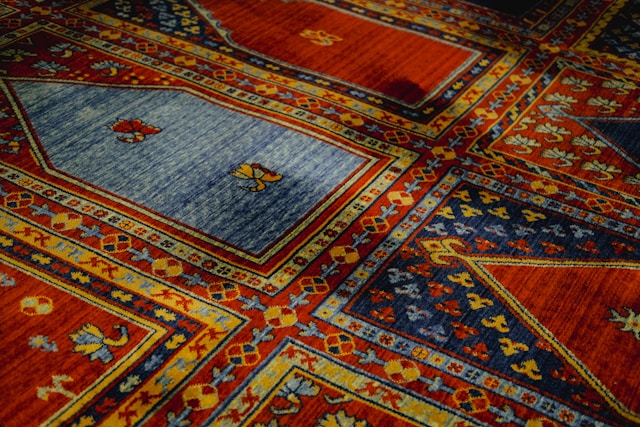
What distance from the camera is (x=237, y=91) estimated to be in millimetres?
3398

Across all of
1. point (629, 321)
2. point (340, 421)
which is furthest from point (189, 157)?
point (629, 321)

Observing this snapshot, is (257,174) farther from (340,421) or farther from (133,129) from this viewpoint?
(340,421)

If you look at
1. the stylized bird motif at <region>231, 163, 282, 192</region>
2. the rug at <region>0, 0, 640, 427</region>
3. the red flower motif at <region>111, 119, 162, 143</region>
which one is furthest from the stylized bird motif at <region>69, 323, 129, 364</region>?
the red flower motif at <region>111, 119, 162, 143</region>

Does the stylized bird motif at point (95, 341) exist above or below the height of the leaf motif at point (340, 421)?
below

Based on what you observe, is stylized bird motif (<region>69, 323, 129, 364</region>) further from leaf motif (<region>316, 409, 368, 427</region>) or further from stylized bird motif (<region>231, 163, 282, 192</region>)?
stylized bird motif (<region>231, 163, 282, 192</region>)

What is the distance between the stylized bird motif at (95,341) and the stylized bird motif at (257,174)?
840 mm

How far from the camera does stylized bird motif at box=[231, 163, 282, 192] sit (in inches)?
113

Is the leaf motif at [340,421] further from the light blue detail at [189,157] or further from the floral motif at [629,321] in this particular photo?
the floral motif at [629,321]

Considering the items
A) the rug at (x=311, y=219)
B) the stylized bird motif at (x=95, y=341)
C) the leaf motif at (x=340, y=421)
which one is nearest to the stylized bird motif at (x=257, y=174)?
the rug at (x=311, y=219)

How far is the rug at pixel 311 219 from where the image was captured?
6.89 feet

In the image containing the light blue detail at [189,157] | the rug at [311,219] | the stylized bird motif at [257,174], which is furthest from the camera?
the stylized bird motif at [257,174]

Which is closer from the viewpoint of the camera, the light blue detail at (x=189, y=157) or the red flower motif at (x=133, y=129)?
the light blue detail at (x=189, y=157)

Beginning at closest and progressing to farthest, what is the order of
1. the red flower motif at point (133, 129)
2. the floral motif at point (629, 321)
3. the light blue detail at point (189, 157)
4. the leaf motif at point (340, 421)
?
the leaf motif at point (340, 421), the floral motif at point (629, 321), the light blue detail at point (189, 157), the red flower motif at point (133, 129)

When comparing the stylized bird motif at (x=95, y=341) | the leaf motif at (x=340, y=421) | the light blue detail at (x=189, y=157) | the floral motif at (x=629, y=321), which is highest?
the floral motif at (x=629, y=321)
